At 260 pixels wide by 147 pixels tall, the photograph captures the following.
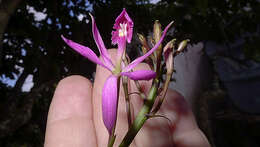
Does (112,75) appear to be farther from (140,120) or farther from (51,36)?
(51,36)

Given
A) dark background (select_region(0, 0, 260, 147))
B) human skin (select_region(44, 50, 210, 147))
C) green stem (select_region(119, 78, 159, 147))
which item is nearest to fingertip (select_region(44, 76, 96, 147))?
human skin (select_region(44, 50, 210, 147))

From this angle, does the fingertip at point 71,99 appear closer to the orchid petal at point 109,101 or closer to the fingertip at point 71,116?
the fingertip at point 71,116

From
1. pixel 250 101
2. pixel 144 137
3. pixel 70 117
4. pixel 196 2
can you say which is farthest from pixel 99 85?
pixel 250 101

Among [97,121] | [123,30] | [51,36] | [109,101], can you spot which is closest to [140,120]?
[109,101]

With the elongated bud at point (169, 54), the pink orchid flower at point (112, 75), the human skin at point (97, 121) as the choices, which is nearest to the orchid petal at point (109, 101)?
the pink orchid flower at point (112, 75)

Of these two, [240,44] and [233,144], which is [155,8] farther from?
[233,144]

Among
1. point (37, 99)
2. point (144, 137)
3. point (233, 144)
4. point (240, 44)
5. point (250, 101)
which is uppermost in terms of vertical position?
→ point (240, 44)
